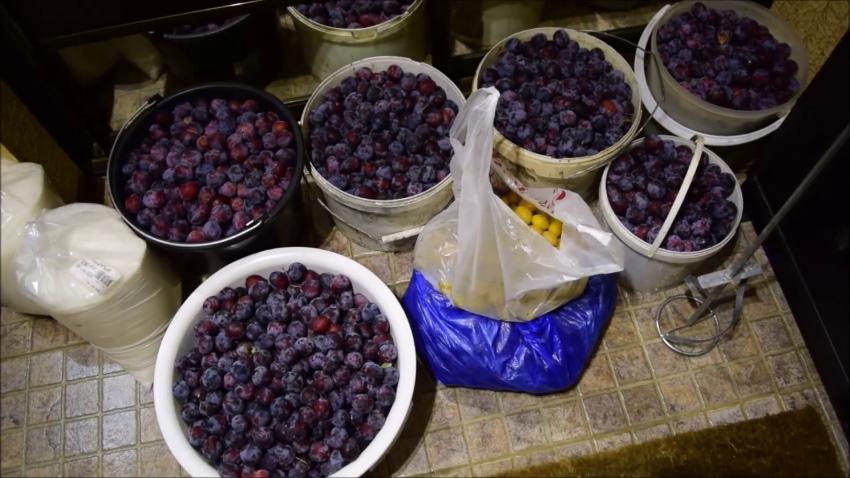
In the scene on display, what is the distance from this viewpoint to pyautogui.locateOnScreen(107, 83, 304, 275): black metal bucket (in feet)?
4.82

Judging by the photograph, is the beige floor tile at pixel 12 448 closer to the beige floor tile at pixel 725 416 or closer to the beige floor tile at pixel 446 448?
the beige floor tile at pixel 446 448

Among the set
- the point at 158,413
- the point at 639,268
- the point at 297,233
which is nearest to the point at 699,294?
the point at 639,268

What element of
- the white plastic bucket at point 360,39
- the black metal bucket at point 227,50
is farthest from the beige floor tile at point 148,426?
the white plastic bucket at point 360,39

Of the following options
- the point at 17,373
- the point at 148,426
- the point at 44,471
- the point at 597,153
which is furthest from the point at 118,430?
the point at 597,153

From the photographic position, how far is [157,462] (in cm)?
156

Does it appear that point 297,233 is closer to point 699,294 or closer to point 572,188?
point 572,188

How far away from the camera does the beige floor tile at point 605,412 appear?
1572mm

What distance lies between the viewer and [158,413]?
1.32 meters

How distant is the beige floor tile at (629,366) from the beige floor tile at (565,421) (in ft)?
0.42

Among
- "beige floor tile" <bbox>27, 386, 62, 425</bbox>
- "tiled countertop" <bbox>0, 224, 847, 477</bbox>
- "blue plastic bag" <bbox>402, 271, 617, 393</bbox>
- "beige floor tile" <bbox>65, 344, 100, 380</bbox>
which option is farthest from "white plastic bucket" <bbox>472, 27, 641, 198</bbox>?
"beige floor tile" <bbox>27, 386, 62, 425</bbox>

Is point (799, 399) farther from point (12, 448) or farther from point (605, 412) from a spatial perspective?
point (12, 448)

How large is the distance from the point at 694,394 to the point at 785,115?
0.71 metres

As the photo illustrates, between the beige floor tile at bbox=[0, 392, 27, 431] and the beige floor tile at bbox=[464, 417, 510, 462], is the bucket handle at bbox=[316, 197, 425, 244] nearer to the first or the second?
the beige floor tile at bbox=[464, 417, 510, 462]

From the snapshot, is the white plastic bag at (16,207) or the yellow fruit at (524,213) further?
the yellow fruit at (524,213)
